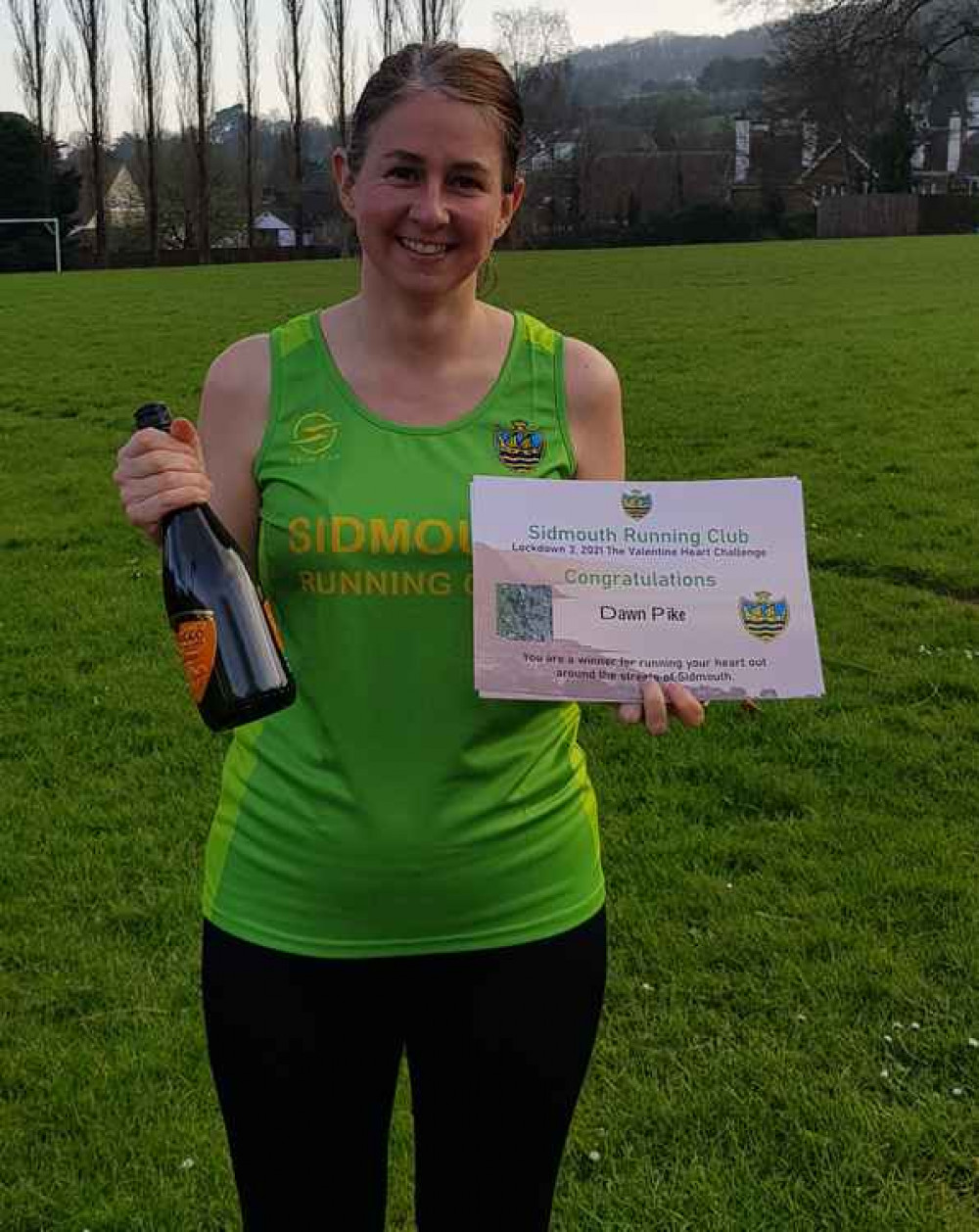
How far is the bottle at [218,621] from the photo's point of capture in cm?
197

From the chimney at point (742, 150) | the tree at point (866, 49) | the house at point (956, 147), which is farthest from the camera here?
the house at point (956, 147)

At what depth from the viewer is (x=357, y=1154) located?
85.6 inches

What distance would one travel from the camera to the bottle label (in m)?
2.02

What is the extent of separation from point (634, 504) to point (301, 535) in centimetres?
52

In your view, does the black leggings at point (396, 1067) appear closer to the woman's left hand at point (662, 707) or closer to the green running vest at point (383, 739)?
the green running vest at point (383, 739)

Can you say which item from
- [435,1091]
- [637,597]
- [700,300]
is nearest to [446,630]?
[637,597]


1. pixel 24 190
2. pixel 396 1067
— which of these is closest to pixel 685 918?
pixel 396 1067

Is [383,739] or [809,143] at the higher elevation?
[809,143]

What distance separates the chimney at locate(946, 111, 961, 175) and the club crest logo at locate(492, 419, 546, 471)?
367 ft

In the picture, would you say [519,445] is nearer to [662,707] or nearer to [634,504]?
[634,504]

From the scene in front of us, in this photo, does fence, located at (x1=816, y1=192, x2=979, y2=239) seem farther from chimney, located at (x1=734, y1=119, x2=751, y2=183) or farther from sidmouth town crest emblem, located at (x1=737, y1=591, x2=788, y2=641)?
sidmouth town crest emblem, located at (x1=737, y1=591, x2=788, y2=641)

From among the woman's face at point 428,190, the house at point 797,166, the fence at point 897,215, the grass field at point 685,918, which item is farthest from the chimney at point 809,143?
the woman's face at point 428,190

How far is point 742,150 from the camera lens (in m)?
88.1

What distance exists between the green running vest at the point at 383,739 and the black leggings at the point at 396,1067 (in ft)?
0.19
